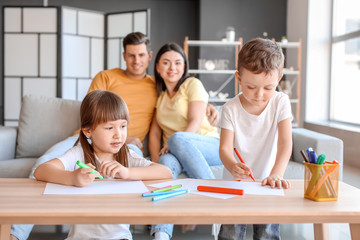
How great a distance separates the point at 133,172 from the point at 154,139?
4.31 ft

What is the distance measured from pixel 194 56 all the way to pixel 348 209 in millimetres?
5846

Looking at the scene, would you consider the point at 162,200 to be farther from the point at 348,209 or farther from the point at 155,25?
the point at 155,25

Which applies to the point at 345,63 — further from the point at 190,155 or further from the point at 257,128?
the point at 257,128

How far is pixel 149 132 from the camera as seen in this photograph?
2.59 meters

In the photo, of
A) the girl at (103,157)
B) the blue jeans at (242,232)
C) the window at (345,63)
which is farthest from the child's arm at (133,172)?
the window at (345,63)

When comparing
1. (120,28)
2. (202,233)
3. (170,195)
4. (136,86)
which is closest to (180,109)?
(136,86)

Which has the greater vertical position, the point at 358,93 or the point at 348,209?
the point at 358,93

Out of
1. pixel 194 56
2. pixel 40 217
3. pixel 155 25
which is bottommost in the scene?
pixel 40 217

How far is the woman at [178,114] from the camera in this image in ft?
7.11

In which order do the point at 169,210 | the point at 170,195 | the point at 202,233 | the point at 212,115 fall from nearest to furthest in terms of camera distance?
the point at 169,210
the point at 170,195
the point at 202,233
the point at 212,115

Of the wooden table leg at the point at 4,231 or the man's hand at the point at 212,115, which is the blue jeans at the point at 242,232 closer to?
the wooden table leg at the point at 4,231

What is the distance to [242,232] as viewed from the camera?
1355 mm

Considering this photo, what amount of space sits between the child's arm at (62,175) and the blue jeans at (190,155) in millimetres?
887

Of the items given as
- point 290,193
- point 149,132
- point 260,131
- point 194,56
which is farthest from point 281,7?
point 290,193
